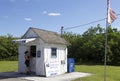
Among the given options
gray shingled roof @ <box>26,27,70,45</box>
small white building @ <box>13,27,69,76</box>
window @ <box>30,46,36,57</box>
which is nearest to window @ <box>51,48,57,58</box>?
small white building @ <box>13,27,69,76</box>

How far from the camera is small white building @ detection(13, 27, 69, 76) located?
20.4 m

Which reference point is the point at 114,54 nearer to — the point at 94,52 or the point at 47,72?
the point at 94,52

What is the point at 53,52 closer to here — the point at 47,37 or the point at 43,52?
the point at 47,37

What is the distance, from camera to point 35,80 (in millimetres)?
18047

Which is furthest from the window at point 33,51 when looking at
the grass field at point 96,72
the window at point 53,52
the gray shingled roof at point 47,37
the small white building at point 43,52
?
the grass field at point 96,72

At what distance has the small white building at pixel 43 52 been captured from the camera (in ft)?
66.8

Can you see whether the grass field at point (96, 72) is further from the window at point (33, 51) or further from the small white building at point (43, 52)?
the window at point (33, 51)

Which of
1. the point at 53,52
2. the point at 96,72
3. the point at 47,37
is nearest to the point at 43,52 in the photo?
the point at 53,52

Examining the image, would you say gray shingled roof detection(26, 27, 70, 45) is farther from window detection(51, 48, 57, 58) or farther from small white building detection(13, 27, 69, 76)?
window detection(51, 48, 57, 58)

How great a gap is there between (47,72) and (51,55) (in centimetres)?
152

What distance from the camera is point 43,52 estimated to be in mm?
20281

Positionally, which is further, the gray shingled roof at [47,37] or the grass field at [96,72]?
the grass field at [96,72]

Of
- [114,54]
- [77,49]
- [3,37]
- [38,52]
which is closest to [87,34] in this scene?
[77,49]

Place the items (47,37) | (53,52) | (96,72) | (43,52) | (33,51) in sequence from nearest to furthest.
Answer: (43,52), (47,37), (53,52), (33,51), (96,72)
